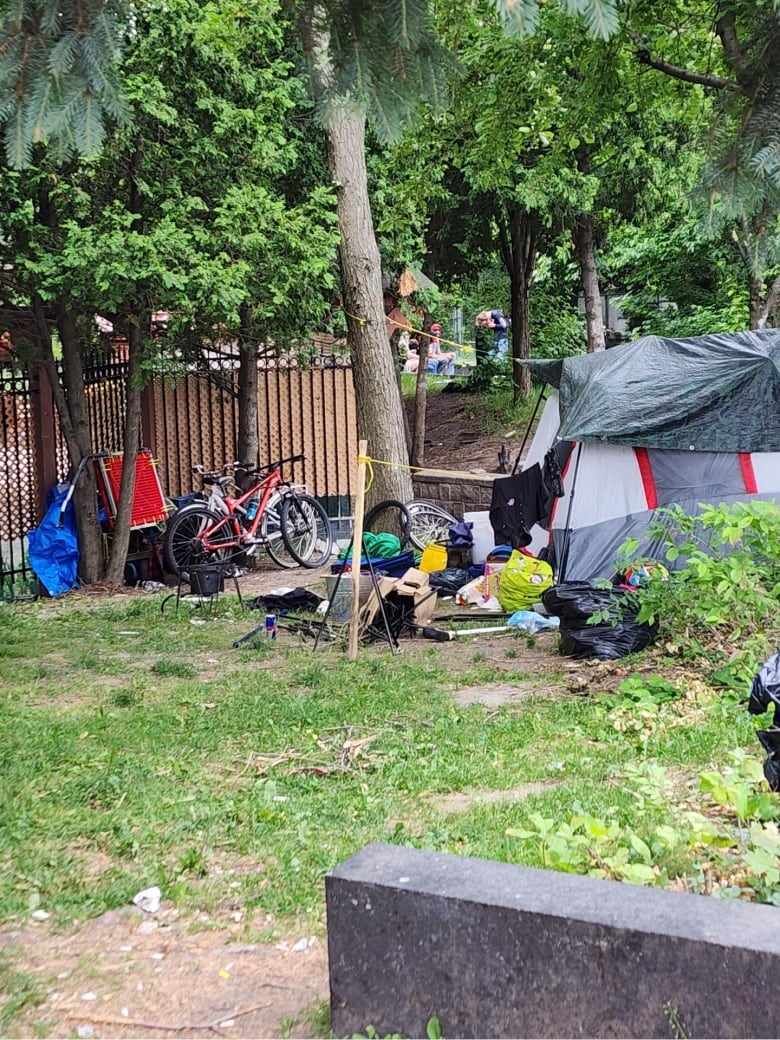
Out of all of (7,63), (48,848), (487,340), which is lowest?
(48,848)

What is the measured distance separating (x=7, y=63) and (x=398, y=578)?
203 inches

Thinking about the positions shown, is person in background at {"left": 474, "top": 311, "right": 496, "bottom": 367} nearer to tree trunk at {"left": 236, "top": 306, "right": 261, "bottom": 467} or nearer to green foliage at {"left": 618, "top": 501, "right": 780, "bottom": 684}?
tree trunk at {"left": 236, "top": 306, "right": 261, "bottom": 467}

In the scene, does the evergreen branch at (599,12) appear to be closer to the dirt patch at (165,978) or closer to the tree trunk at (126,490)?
the dirt patch at (165,978)

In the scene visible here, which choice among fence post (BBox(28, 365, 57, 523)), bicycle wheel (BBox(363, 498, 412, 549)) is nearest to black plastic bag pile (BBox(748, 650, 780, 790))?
bicycle wheel (BBox(363, 498, 412, 549))

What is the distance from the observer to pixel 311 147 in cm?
1185

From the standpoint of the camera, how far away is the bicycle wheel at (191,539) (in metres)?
10.8

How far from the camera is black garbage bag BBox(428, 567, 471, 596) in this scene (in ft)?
32.0

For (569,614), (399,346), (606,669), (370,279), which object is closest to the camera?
(606,669)

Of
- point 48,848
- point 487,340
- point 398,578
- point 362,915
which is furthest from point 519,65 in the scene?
point 487,340

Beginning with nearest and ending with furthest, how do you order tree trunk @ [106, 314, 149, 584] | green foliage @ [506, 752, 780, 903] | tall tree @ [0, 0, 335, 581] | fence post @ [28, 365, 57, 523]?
1. green foliage @ [506, 752, 780, 903]
2. tall tree @ [0, 0, 335, 581]
3. tree trunk @ [106, 314, 149, 584]
4. fence post @ [28, 365, 57, 523]

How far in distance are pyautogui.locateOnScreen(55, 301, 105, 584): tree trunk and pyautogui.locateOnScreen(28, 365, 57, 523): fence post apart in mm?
415

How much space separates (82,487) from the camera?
Result: 35.5 feet

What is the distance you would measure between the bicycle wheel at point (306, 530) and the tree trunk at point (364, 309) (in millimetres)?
1088

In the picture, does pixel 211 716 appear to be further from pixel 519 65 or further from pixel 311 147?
pixel 311 147
